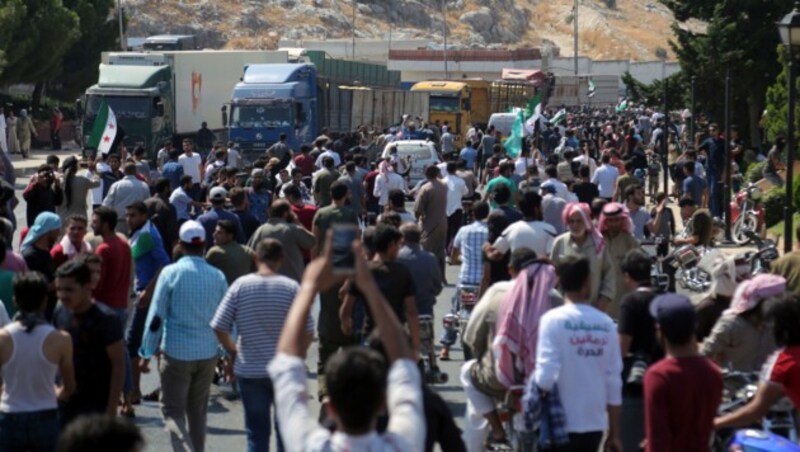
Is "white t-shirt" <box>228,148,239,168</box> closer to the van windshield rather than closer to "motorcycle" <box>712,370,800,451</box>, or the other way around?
the van windshield

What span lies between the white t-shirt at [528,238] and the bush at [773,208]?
1322 centimetres

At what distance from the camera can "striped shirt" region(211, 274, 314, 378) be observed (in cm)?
933

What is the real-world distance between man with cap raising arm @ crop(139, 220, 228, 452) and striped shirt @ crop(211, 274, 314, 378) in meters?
0.69

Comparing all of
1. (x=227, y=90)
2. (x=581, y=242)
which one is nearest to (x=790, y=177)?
(x=581, y=242)

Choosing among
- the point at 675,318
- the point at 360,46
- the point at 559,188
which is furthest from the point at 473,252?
the point at 360,46

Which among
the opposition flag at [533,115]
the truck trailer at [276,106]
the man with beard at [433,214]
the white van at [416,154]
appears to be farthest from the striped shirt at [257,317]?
the truck trailer at [276,106]

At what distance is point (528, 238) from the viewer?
12.8m

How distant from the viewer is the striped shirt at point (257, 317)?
933 centimetres

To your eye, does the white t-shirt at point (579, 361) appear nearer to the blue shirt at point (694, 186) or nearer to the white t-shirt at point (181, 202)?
the white t-shirt at point (181, 202)

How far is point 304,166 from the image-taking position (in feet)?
85.6

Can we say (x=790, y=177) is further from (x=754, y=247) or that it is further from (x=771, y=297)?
(x=771, y=297)

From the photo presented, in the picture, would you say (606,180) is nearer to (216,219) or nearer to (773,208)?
(773,208)

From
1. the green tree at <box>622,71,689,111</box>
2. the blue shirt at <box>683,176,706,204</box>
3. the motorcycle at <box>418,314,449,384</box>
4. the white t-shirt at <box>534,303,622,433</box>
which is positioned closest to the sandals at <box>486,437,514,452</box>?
the white t-shirt at <box>534,303,622,433</box>

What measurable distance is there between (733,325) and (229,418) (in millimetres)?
4837
